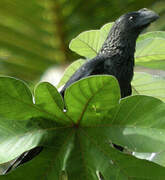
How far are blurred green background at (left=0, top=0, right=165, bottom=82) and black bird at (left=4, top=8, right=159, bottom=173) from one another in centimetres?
123

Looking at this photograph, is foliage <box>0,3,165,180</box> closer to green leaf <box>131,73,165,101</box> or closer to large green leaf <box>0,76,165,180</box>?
large green leaf <box>0,76,165,180</box>

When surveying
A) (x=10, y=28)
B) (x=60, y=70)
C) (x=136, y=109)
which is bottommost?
(x=60, y=70)

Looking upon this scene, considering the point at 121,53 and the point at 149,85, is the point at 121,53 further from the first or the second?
the point at 149,85

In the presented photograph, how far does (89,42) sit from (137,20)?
139 millimetres

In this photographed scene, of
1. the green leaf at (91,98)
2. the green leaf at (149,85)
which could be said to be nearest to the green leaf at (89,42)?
the green leaf at (149,85)

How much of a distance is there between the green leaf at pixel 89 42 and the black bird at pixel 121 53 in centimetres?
2

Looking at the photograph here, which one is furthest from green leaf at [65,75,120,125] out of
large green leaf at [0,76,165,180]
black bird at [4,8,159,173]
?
black bird at [4,8,159,173]

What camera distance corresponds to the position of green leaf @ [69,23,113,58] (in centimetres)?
96

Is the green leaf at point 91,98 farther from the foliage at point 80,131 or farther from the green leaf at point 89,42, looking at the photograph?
the green leaf at point 89,42

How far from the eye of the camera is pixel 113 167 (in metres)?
0.63

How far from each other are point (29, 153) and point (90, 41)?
36 centimetres

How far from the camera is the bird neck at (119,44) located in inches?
38.6

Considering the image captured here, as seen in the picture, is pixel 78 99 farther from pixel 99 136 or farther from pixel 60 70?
pixel 60 70

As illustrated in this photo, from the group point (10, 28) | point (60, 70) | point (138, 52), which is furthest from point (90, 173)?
point (10, 28)
